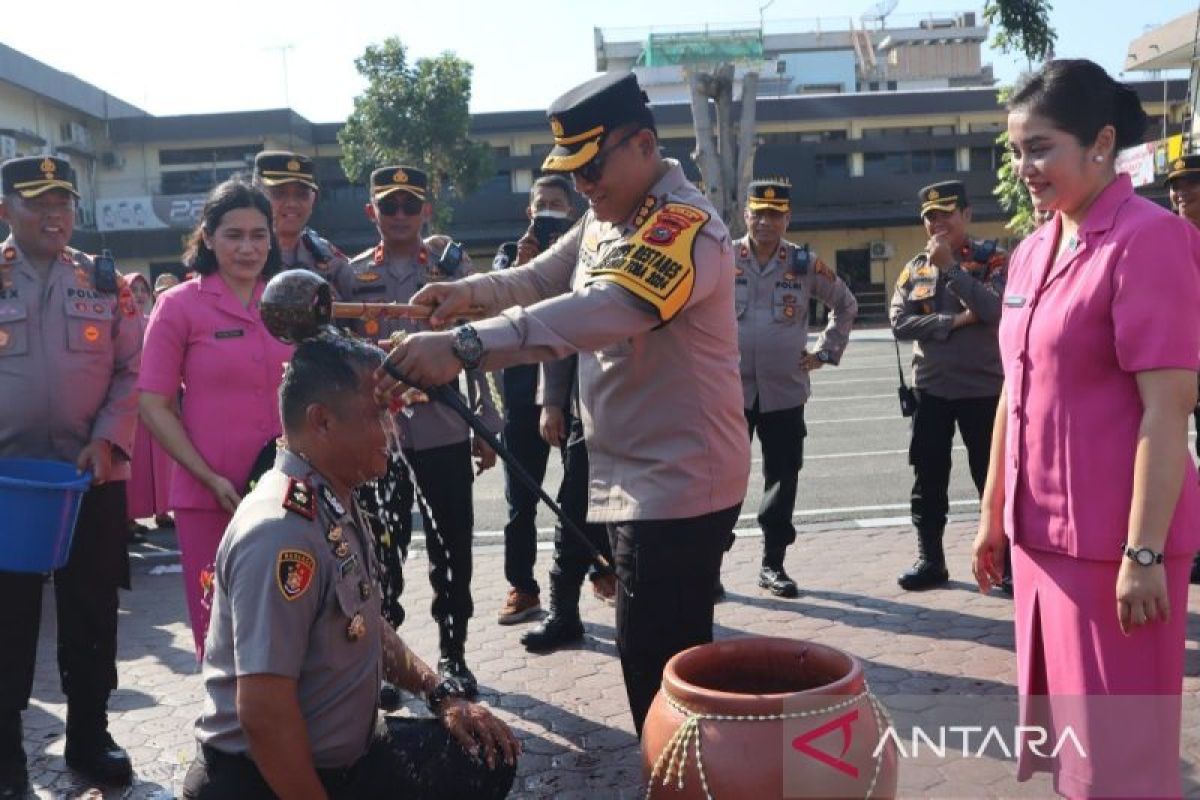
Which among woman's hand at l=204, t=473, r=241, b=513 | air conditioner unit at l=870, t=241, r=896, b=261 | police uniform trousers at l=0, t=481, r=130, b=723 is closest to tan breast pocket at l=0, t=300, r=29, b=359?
police uniform trousers at l=0, t=481, r=130, b=723

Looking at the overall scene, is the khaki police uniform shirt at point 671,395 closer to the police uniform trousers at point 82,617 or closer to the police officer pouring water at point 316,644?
the police officer pouring water at point 316,644

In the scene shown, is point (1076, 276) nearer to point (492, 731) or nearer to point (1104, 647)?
point (1104, 647)

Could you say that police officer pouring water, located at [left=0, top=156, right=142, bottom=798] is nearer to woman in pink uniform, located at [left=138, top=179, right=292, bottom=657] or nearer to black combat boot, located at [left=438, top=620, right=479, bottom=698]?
woman in pink uniform, located at [left=138, top=179, right=292, bottom=657]

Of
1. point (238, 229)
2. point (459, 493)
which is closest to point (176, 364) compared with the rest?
point (238, 229)

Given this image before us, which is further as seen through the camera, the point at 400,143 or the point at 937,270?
the point at 400,143

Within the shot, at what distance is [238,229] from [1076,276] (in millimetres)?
2837

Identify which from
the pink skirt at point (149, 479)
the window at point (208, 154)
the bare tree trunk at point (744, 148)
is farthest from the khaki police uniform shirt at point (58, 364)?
the window at point (208, 154)

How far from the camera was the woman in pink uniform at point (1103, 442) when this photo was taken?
259 cm

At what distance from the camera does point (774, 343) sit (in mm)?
6285

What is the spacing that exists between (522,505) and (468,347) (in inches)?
131

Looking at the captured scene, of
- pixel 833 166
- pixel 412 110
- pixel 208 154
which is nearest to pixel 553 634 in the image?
pixel 412 110

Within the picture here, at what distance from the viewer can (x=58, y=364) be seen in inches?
167

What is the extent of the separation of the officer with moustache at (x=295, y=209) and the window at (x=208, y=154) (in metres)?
34.3

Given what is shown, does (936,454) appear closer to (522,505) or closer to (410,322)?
(522,505)
